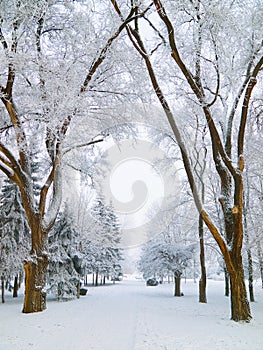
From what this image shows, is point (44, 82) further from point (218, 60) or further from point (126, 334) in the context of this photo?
point (126, 334)

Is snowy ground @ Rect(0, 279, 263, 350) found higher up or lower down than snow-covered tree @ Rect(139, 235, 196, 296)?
lower down

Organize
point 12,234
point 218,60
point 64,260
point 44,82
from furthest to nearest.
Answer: point 64,260 < point 12,234 < point 44,82 < point 218,60

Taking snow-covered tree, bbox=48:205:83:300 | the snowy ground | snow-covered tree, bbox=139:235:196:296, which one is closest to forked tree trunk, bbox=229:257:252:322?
the snowy ground

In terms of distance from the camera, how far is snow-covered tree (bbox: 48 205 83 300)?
14.9 meters

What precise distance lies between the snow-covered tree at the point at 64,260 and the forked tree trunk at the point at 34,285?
5924 millimetres

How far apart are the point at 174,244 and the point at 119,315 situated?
35.8ft

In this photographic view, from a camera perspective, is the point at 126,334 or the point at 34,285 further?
the point at 34,285

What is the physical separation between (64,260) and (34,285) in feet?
23.5

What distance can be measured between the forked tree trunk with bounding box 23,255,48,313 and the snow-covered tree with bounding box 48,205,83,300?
19.4 feet

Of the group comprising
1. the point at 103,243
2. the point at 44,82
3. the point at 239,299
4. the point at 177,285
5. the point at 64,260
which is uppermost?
the point at 44,82

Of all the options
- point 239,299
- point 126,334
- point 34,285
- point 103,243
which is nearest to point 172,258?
point 103,243

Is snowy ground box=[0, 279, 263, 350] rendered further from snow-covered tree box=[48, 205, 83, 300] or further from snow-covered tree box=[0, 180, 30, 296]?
snow-covered tree box=[48, 205, 83, 300]

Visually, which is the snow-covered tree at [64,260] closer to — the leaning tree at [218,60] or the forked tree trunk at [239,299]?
the leaning tree at [218,60]

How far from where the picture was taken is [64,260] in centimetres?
1560
